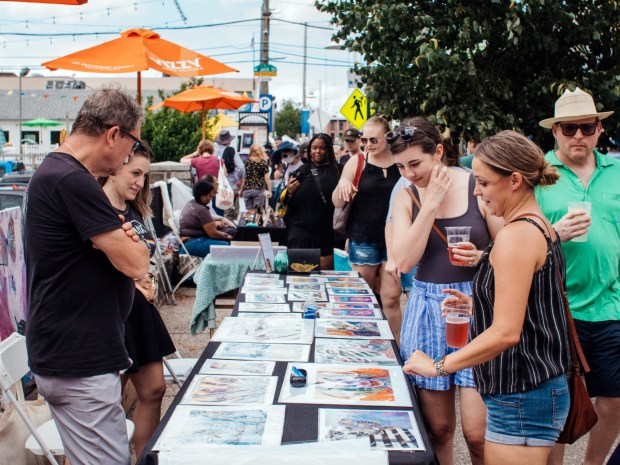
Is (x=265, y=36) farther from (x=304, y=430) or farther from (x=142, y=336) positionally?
(x=304, y=430)

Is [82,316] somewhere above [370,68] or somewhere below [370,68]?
below

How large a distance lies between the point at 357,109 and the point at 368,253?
6821mm

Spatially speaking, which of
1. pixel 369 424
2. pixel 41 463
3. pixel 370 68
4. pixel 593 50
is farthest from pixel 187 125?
pixel 369 424

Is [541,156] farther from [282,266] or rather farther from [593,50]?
[593,50]

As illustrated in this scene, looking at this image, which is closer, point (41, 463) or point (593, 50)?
point (41, 463)

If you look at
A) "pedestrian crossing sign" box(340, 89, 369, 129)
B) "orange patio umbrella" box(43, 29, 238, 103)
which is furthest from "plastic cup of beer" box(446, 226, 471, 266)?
"pedestrian crossing sign" box(340, 89, 369, 129)

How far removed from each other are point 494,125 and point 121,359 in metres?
5.07

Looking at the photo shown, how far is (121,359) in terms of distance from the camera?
263cm

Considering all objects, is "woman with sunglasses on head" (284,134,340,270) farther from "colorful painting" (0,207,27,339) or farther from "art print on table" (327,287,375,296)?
"colorful painting" (0,207,27,339)

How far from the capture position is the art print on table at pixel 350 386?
2646 mm

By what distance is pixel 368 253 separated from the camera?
18.6 feet

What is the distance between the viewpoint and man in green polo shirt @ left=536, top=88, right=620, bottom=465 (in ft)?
11.3

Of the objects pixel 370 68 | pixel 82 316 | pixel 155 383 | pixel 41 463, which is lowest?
pixel 41 463

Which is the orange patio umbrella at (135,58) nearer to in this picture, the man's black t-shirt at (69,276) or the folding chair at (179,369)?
the folding chair at (179,369)
